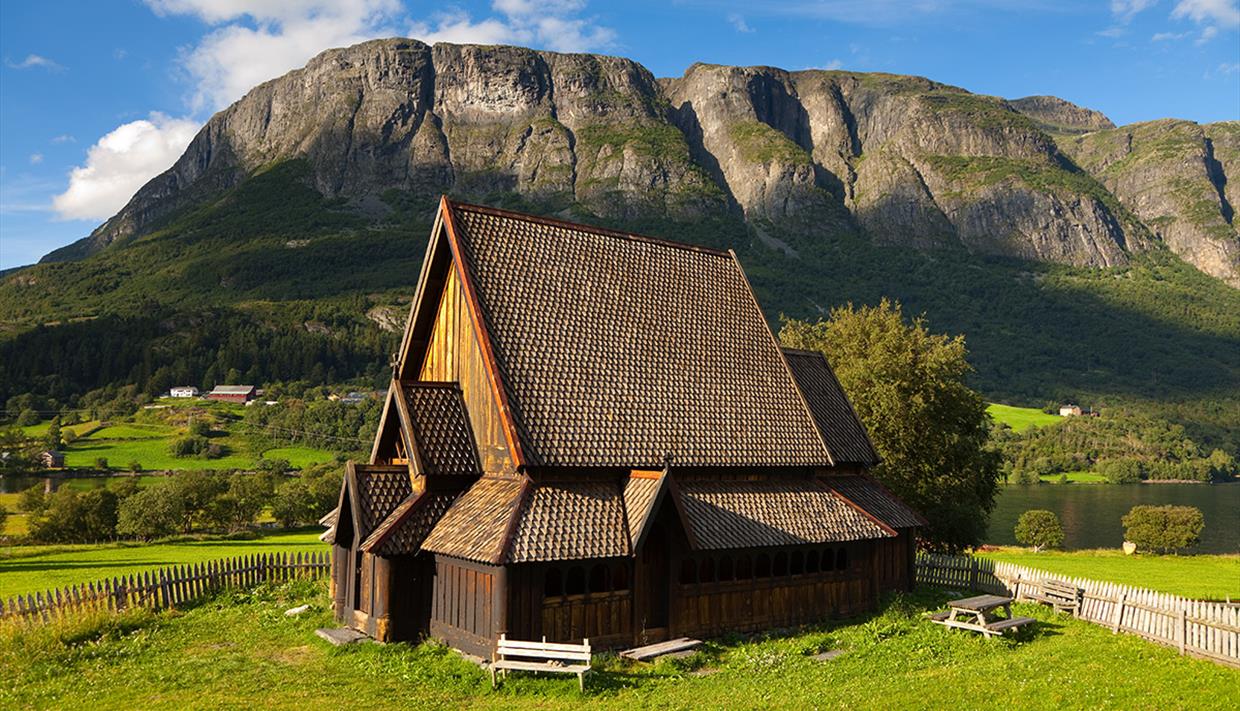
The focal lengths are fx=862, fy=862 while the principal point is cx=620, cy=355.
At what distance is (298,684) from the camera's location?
58.9ft

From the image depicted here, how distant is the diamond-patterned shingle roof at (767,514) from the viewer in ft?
73.0

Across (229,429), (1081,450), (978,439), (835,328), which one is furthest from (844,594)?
(1081,450)

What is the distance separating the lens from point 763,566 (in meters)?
23.4

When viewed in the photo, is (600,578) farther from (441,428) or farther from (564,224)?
(564,224)

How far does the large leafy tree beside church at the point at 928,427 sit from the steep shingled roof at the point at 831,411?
32.7 ft

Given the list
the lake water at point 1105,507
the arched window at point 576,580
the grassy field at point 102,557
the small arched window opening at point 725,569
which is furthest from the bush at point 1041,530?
the arched window at point 576,580

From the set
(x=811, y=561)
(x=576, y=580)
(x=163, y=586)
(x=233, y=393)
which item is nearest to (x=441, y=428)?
(x=576, y=580)

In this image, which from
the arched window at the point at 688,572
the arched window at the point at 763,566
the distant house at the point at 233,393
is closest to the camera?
the arched window at the point at 688,572

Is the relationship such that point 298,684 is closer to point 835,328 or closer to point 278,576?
point 278,576

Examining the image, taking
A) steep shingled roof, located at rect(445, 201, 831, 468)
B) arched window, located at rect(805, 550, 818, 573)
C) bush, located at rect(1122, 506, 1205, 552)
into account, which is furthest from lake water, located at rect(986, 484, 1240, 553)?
arched window, located at rect(805, 550, 818, 573)

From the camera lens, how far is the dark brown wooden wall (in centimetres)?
1938

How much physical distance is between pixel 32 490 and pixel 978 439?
75.0 m

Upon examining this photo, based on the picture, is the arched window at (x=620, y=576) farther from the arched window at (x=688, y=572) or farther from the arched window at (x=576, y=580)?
the arched window at (x=688, y=572)

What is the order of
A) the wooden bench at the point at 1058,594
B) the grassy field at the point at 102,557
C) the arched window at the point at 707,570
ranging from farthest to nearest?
the grassy field at the point at 102,557
the wooden bench at the point at 1058,594
the arched window at the point at 707,570
